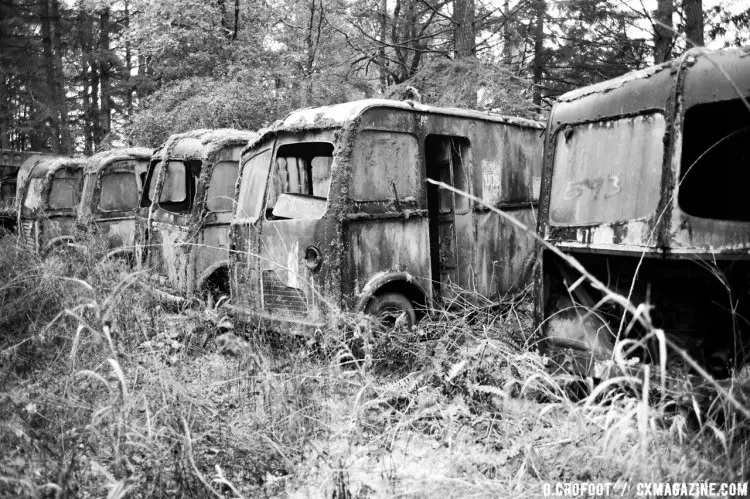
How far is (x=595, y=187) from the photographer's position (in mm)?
4344

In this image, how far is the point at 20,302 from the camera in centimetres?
593

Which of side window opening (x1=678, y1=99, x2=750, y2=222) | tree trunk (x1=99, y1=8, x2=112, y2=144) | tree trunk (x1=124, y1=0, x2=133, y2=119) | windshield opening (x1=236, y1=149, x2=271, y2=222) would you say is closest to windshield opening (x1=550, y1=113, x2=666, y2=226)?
side window opening (x1=678, y1=99, x2=750, y2=222)

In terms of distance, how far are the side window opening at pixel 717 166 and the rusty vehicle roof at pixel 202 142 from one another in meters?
5.42

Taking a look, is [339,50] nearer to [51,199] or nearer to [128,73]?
[51,199]

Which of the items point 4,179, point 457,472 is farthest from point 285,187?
point 4,179

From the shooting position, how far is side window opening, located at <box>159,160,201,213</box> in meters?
8.86

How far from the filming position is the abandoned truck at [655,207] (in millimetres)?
3719

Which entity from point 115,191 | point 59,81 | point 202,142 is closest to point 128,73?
point 59,81

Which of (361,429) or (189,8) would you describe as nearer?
(361,429)

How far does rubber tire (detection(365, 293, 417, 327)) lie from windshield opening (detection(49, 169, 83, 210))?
8671mm

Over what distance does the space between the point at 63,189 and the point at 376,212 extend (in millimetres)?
8909

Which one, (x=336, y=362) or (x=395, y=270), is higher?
(x=395, y=270)

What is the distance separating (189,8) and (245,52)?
1821 mm

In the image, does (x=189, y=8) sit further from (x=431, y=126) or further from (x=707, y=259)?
(x=707, y=259)
